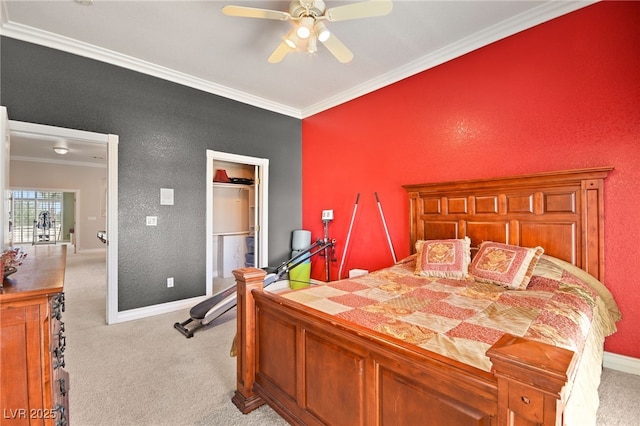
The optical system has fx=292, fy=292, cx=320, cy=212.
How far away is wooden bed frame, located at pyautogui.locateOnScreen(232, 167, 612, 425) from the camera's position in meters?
0.75

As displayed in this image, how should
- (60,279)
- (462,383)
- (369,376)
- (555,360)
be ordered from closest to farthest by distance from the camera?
(555,360), (462,383), (369,376), (60,279)

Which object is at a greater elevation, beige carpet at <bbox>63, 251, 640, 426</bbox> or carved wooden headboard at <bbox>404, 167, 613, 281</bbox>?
carved wooden headboard at <bbox>404, 167, 613, 281</bbox>

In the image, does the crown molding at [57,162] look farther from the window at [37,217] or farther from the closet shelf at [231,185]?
the closet shelf at [231,185]

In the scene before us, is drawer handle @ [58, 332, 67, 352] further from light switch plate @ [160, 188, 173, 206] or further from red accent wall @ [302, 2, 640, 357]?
red accent wall @ [302, 2, 640, 357]

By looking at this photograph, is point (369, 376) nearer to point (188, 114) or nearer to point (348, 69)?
point (348, 69)

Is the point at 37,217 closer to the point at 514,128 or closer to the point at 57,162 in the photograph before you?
the point at 57,162

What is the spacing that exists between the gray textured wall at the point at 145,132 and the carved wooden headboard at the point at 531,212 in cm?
286

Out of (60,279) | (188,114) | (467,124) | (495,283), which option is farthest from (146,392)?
(467,124)

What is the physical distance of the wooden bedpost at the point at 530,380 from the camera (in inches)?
26.4

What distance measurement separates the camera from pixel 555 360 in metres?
0.70

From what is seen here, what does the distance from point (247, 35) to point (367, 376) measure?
3.06 meters

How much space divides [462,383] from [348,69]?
3.49 metres

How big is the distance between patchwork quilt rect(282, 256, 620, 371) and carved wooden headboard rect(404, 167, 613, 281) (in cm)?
21

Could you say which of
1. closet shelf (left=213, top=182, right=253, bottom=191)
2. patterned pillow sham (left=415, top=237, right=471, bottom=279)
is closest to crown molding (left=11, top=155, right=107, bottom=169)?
closet shelf (left=213, top=182, right=253, bottom=191)
